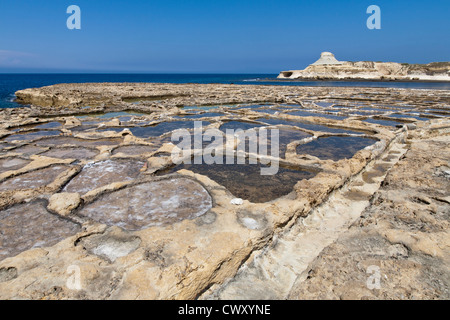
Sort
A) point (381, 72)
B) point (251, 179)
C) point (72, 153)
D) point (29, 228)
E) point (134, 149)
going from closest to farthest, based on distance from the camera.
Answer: point (29, 228), point (251, 179), point (72, 153), point (134, 149), point (381, 72)

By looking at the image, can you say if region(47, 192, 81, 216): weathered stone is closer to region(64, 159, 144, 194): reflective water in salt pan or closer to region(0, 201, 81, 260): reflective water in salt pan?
region(0, 201, 81, 260): reflective water in salt pan

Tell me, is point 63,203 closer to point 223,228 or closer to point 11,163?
point 223,228

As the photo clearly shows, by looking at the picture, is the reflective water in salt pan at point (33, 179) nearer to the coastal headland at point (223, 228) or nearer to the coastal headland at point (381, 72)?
the coastal headland at point (223, 228)

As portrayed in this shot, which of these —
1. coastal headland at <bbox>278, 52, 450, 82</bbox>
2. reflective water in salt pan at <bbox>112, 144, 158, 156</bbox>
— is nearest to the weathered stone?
reflective water in salt pan at <bbox>112, 144, 158, 156</bbox>

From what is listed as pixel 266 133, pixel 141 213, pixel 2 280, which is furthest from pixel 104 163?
pixel 266 133

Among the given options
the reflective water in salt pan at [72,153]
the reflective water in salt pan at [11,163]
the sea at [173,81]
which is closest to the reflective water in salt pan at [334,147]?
the reflective water in salt pan at [72,153]

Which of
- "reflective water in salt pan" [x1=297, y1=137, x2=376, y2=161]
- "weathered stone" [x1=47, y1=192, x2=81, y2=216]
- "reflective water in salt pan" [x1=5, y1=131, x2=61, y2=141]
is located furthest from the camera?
"reflective water in salt pan" [x1=5, y1=131, x2=61, y2=141]

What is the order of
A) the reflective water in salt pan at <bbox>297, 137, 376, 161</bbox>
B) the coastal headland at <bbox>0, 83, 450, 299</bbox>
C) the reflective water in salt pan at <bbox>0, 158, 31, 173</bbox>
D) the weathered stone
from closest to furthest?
the coastal headland at <bbox>0, 83, 450, 299</bbox> → the weathered stone → the reflective water in salt pan at <bbox>0, 158, 31, 173</bbox> → the reflective water in salt pan at <bbox>297, 137, 376, 161</bbox>

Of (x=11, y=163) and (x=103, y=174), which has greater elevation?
(x=11, y=163)

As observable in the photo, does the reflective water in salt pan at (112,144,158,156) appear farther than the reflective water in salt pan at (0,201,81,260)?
Yes

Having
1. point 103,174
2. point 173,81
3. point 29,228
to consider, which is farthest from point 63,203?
point 173,81

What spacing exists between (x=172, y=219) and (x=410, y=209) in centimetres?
392

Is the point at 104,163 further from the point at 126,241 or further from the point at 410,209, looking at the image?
the point at 410,209

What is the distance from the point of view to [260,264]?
3.36m
